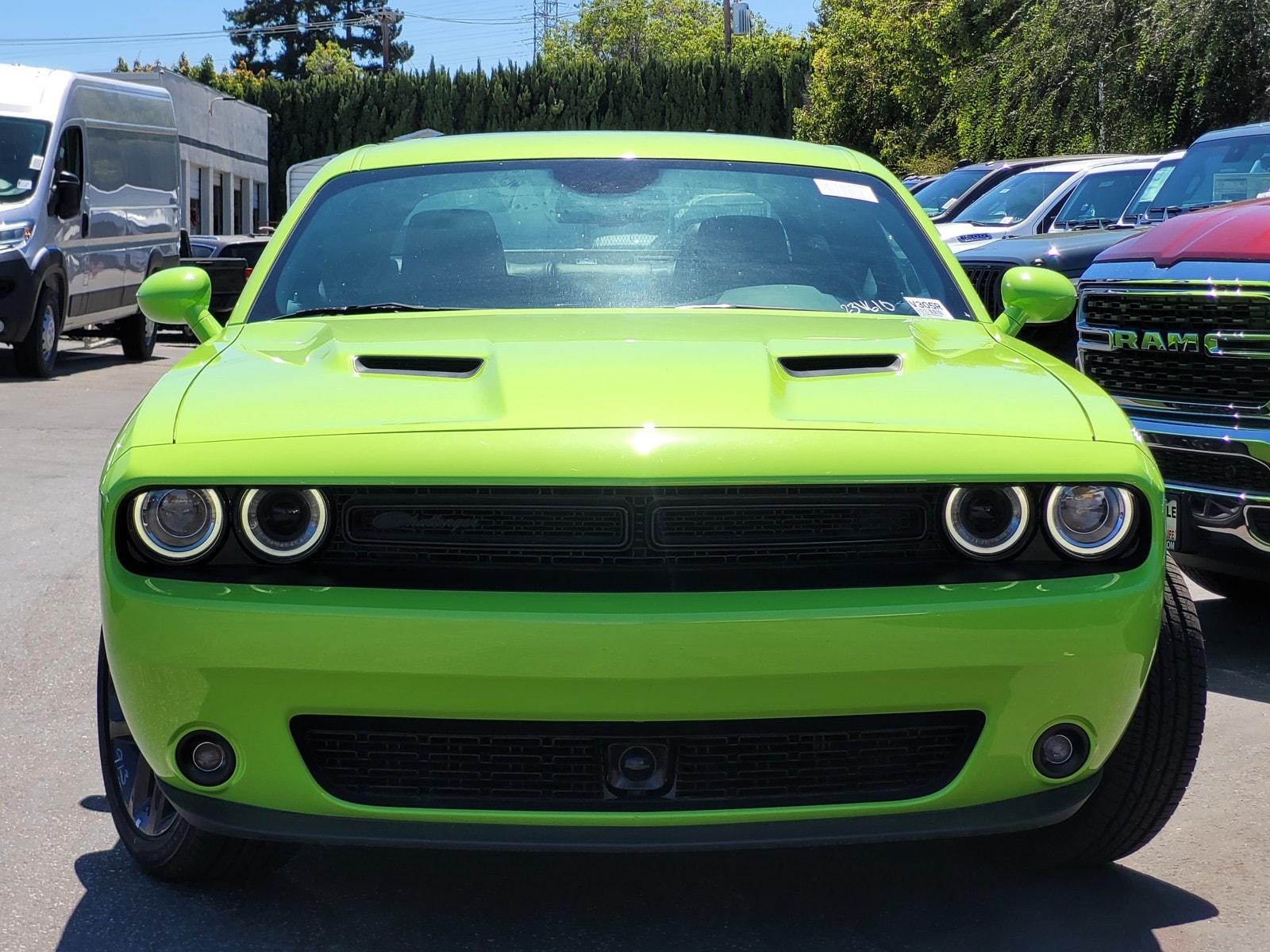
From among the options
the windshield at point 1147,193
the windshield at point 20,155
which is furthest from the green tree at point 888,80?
Answer: the windshield at point 1147,193

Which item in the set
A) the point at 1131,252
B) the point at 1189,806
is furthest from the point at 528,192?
the point at 1131,252

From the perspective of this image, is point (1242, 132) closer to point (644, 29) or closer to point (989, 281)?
point (989, 281)

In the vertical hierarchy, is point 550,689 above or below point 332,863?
above

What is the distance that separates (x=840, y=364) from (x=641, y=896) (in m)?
1.09

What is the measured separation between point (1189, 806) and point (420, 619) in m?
2.12

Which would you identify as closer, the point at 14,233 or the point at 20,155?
the point at 14,233

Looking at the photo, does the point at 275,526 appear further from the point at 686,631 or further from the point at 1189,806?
the point at 1189,806

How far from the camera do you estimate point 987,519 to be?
2.90 meters

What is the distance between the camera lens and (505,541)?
2818mm

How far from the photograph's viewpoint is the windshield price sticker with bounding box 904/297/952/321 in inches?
154

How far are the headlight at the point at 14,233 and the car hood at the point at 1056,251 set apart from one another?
8690 millimetres

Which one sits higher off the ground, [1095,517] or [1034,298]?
[1034,298]

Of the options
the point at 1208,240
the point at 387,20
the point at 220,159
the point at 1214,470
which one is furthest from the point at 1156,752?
the point at 387,20

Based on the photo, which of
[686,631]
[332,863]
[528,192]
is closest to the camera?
[686,631]
